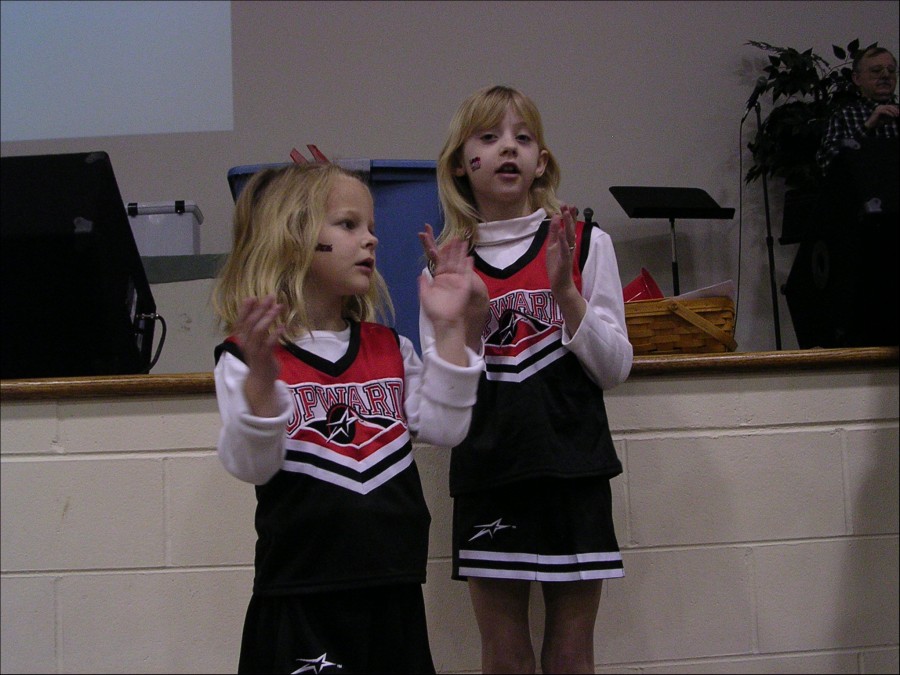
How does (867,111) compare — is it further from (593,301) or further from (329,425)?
(329,425)

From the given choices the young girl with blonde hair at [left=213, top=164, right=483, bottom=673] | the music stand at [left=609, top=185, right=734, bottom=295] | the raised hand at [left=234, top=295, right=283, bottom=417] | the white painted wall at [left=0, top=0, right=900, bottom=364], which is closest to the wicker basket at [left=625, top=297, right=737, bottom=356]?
the young girl with blonde hair at [left=213, top=164, right=483, bottom=673]

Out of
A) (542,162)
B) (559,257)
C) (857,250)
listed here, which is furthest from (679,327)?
(559,257)

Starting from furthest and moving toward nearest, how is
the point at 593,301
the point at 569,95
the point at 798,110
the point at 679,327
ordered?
the point at 569,95 → the point at 798,110 → the point at 679,327 → the point at 593,301

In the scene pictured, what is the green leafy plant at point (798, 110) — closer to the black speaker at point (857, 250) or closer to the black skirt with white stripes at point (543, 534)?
the black speaker at point (857, 250)

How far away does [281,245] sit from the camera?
50.1 inches

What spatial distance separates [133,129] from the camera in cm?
363

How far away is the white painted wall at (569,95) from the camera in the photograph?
3.86 meters

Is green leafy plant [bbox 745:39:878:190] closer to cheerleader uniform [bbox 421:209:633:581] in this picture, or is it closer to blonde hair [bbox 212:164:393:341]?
cheerleader uniform [bbox 421:209:633:581]

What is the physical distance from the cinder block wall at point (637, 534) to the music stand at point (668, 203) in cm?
201

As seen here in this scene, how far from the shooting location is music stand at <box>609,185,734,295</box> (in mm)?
3594

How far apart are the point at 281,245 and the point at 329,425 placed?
0.28 m

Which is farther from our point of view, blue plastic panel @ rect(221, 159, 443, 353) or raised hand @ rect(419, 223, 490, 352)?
blue plastic panel @ rect(221, 159, 443, 353)

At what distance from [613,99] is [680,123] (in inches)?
12.8

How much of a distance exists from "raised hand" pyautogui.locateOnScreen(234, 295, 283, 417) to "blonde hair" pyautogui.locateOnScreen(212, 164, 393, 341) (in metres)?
0.16
